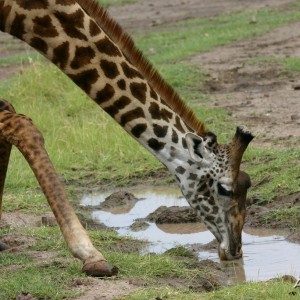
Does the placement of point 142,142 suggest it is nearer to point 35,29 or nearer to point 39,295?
point 35,29

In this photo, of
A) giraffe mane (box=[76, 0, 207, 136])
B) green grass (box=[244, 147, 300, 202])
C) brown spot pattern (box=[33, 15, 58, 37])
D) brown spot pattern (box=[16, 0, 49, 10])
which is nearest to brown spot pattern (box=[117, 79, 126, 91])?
giraffe mane (box=[76, 0, 207, 136])

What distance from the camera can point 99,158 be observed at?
34.9 ft

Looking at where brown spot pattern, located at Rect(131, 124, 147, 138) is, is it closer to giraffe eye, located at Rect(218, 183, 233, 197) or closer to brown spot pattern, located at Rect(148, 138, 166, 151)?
brown spot pattern, located at Rect(148, 138, 166, 151)

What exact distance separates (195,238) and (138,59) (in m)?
1.59

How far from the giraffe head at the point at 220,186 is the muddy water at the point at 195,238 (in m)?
0.18

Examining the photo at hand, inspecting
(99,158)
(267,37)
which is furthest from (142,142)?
(267,37)

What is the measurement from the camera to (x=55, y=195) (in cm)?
666

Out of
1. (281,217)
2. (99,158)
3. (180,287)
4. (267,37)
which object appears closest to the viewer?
(180,287)

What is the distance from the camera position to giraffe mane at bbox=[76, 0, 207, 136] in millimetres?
7277

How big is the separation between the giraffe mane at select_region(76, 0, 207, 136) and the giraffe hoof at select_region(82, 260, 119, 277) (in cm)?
122

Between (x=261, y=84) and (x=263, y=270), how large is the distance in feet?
20.5

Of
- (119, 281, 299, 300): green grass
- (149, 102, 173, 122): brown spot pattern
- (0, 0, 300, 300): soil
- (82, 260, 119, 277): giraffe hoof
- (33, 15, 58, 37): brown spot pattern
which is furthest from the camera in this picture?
(149, 102, 173, 122): brown spot pattern

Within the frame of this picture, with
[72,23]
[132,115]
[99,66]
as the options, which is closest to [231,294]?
[132,115]

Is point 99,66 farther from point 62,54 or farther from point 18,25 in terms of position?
point 18,25
